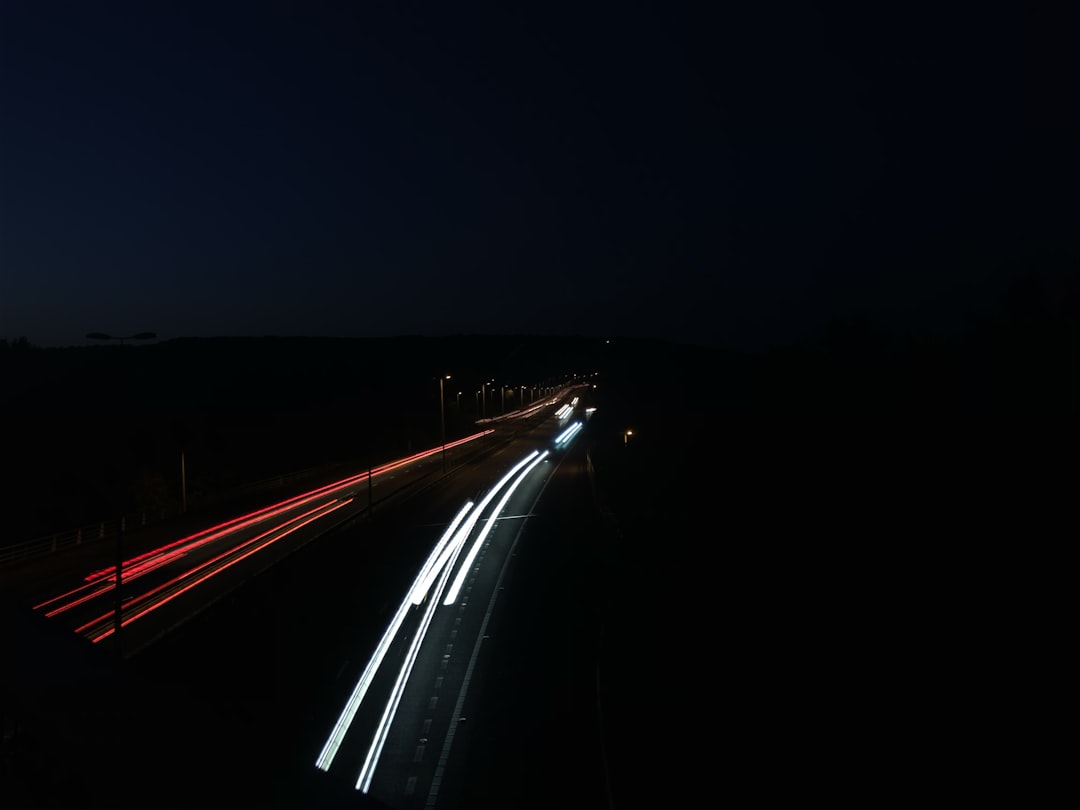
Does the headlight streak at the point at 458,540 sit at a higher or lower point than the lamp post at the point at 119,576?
lower

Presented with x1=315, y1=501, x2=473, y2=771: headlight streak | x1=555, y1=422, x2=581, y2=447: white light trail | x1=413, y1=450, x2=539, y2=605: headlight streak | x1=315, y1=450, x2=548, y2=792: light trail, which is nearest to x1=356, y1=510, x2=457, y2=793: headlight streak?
x1=315, y1=450, x2=548, y2=792: light trail

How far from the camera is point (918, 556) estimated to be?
17938 millimetres

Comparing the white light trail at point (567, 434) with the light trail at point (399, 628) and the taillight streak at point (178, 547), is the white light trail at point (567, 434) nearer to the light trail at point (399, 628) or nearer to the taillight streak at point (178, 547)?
the taillight streak at point (178, 547)

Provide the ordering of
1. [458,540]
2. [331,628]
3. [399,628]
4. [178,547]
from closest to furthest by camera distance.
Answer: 1. [331,628]
2. [399,628]
3. [178,547]
4. [458,540]

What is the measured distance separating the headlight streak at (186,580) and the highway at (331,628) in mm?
69

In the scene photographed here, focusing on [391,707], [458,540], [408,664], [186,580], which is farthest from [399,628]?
[458,540]

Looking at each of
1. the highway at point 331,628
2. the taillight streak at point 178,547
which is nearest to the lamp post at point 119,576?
the highway at point 331,628

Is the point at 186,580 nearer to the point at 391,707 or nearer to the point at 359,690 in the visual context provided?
the point at 359,690

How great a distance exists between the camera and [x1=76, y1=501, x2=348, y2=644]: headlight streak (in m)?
17.6

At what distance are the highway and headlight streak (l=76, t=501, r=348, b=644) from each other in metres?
0.07

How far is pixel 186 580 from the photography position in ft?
72.8

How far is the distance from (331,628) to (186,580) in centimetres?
527

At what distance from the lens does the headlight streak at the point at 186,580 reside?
1764cm

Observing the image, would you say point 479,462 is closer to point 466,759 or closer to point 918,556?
point 918,556
